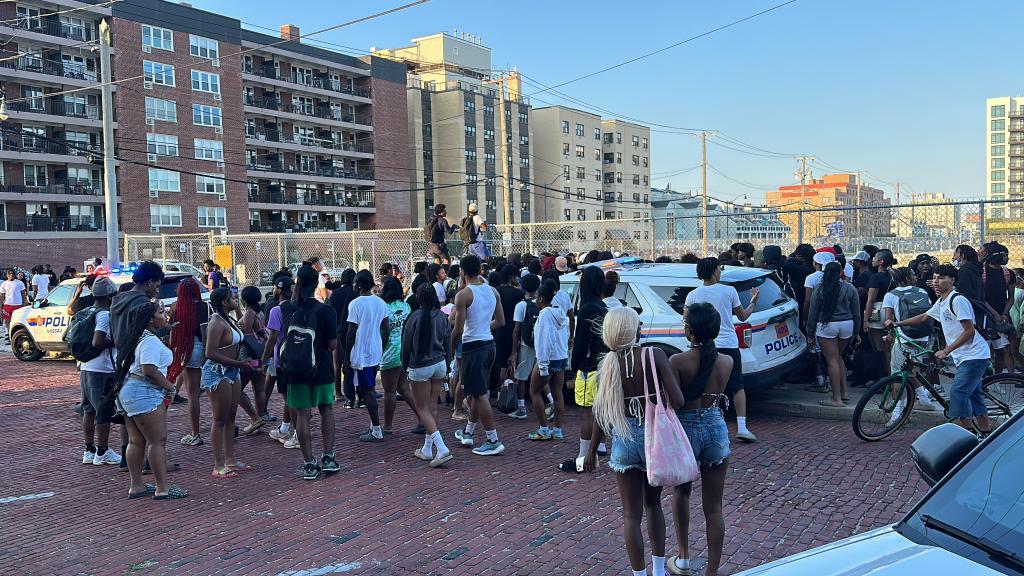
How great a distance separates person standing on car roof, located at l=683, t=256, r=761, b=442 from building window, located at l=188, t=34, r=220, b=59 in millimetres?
56343

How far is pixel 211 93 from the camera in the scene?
57.5 m

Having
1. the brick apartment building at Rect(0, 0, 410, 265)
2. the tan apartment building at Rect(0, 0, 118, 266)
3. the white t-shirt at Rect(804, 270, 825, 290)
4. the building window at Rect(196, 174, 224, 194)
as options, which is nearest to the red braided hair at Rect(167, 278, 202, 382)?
the white t-shirt at Rect(804, 270, 825, 290)

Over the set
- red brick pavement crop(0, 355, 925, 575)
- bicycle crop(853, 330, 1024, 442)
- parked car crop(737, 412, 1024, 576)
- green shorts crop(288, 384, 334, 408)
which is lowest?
red brick pavement crop(0, 355, 925, 575)

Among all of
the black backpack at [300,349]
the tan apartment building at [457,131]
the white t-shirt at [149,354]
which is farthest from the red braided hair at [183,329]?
the tan apartment building at [457,131]

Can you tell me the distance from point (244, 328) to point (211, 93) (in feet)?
180

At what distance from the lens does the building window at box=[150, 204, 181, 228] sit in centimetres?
5444

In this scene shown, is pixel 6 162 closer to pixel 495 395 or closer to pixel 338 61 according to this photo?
pixel 338 61

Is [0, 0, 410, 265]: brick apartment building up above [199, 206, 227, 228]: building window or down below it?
above

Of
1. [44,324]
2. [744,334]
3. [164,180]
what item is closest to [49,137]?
[164,180]

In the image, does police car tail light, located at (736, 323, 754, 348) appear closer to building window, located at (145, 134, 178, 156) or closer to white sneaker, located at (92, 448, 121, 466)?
white sneaker, located at (92, 448, 121, 466)

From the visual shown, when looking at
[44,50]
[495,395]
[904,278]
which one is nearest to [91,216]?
[44,50]

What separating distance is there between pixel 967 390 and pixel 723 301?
7.37 feet

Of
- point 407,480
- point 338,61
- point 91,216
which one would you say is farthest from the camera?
point 338,61

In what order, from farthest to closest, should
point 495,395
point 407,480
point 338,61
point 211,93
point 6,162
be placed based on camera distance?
point 338,61 → point 211,93 → point 6,162 → point 495,395 → point 407,480
